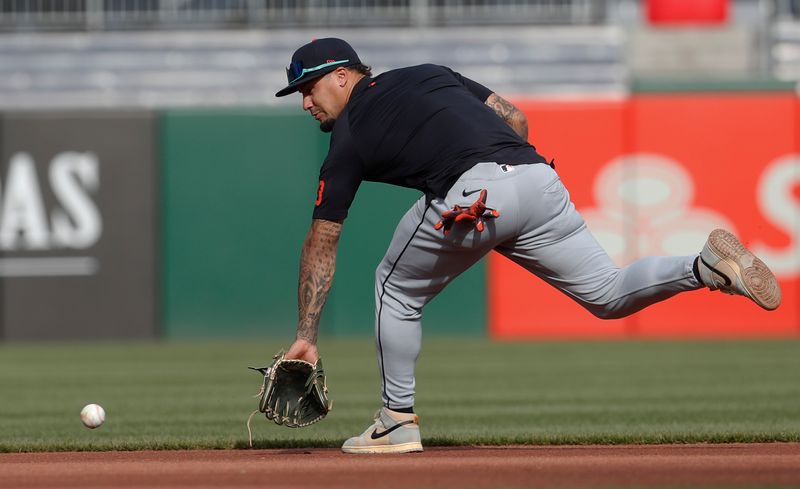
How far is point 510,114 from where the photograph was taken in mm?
6367

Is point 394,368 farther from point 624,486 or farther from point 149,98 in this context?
point 149,98

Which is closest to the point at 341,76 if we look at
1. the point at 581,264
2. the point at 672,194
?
the point at 581,264

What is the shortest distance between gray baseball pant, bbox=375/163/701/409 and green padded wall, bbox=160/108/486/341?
31.4 feet

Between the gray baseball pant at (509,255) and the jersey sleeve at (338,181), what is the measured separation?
29cm

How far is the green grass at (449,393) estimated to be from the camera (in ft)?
23.2

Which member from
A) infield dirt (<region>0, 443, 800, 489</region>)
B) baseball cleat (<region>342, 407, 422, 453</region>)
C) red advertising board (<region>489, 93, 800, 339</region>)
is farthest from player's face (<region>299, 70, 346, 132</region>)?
red advertising board (<region>489, 93, 800, 339</region>)

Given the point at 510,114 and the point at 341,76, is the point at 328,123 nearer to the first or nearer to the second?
the point at 341,76

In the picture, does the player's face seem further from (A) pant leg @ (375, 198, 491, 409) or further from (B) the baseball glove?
(B) the baseball glove

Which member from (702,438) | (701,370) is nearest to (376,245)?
(701,370)

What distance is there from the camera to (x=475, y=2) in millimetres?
18562

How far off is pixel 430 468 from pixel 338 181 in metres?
1.21

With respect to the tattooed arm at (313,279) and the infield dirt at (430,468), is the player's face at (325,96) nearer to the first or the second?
the tattooed arm at (313,279)

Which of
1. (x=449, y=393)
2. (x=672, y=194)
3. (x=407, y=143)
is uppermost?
(x=407, y=143)

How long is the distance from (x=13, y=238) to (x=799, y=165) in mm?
8634
